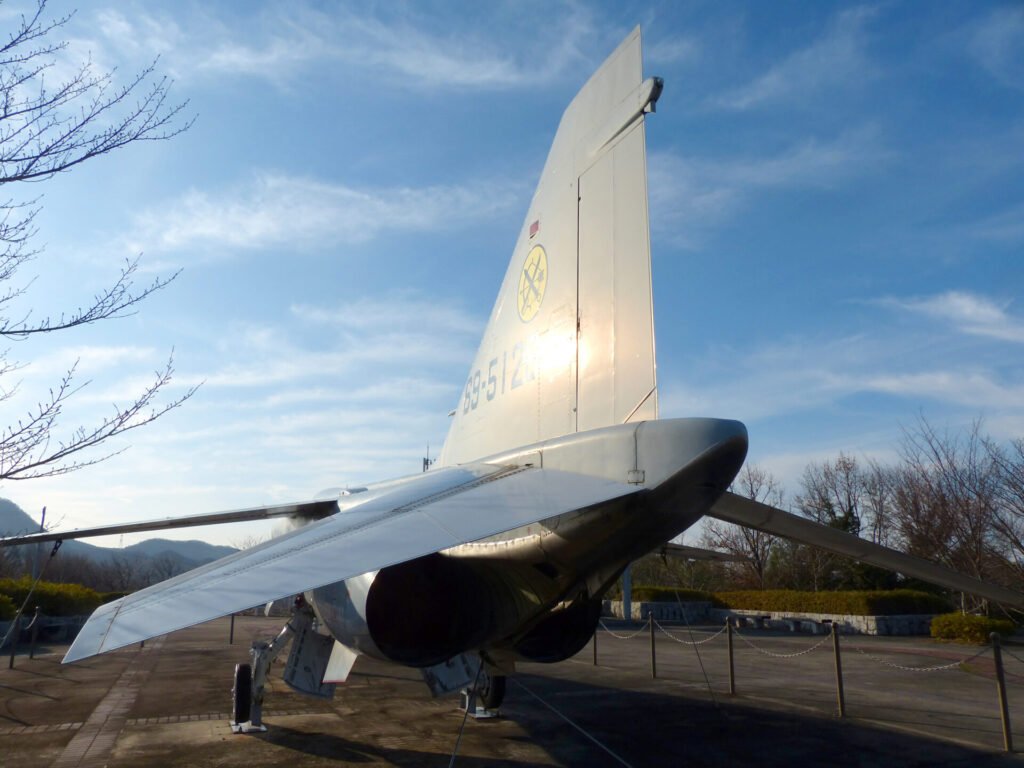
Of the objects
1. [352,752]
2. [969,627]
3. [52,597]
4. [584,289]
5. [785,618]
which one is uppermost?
[584,289]

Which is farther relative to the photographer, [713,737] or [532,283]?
[713,737]

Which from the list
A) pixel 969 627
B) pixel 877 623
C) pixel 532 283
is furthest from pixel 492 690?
pixel 877 623

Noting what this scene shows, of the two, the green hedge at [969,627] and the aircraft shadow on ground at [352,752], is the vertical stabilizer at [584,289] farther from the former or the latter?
the green hedge at [969,627]

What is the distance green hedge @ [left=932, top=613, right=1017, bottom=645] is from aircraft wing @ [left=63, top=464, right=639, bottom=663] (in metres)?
18.5

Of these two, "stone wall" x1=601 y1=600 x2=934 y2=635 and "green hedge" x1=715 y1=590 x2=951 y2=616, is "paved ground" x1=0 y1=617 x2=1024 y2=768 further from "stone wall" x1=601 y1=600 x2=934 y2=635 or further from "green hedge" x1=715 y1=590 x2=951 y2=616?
"green hedge" x1=715 y1=590 x2=951 y2=616

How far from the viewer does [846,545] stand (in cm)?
544

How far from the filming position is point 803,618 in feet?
80.7

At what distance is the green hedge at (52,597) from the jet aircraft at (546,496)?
55.3 feet

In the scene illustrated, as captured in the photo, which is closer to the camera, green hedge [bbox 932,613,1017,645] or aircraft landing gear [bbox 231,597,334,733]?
aircraft landing gear [bbox 231,597,334,733]

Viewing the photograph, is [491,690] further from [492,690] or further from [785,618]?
[785,618]

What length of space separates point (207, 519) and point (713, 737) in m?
5.82

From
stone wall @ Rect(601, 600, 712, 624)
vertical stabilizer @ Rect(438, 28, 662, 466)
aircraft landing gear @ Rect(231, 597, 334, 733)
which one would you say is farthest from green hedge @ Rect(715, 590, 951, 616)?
vertical stabilizer @ Rect(438, 28, 662, 466)

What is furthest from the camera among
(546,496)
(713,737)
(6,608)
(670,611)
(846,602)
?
(670,611)

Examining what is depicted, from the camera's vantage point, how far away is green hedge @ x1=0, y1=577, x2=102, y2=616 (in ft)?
67.9
